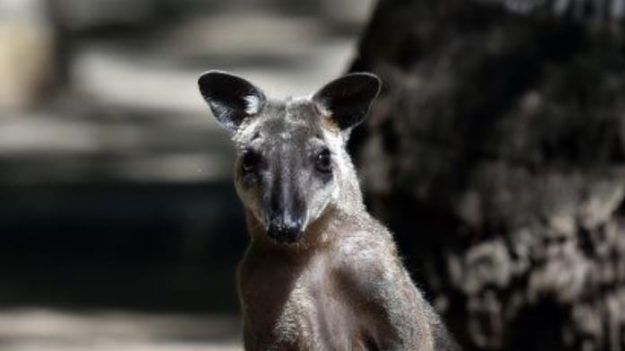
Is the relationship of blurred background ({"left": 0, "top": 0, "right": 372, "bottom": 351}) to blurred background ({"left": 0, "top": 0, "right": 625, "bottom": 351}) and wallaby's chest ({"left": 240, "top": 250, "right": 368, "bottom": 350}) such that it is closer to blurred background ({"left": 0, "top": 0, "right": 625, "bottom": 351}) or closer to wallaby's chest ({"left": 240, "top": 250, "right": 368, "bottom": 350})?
blurred background ({"left": 0, "top": 0, "right": 625, "bottom": 351})

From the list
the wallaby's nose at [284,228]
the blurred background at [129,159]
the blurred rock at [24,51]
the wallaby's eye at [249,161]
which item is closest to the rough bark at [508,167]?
the wallaby's eye at [249,161]

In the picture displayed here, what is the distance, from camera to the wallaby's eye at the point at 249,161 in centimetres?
651

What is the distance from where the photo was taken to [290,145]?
6543 mm

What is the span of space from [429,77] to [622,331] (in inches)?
58.1

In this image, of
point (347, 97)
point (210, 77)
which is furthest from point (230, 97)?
point (347, 97)

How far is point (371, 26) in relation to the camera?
9.59 m

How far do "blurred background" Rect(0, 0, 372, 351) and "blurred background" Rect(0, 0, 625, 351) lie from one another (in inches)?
0.9

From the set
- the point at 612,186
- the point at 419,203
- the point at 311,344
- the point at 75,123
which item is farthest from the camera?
the point at 75,123

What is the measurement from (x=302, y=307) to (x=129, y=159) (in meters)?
9.63

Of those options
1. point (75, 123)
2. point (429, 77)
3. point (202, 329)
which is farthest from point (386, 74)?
point (75, 123)

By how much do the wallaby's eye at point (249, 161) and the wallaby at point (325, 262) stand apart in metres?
0.09

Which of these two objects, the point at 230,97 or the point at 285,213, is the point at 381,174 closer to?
the point at 230,97

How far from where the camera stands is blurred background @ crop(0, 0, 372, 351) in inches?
502

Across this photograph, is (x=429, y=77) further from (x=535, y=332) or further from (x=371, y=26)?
(x=535, y=332)
